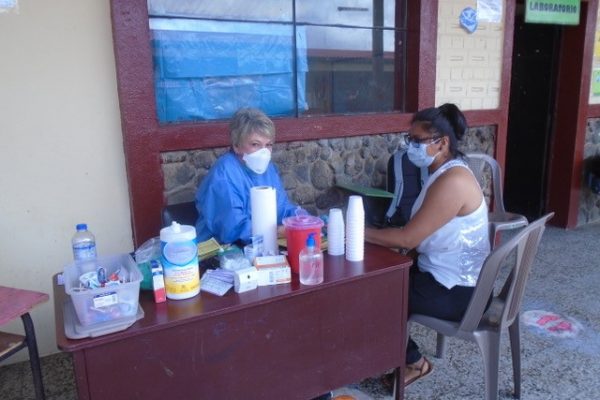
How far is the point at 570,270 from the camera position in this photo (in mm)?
4004

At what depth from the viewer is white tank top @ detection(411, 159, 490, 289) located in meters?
2.15

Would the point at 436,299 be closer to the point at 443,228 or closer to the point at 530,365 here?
the point at 443,228

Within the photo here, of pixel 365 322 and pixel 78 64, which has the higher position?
pixel 78 64

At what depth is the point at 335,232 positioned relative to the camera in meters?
1.96

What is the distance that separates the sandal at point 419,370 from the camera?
245 cm

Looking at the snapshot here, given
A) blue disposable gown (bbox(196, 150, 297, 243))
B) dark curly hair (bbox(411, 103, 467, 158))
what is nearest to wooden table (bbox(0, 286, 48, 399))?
blue disposable gown (bbox(196, 150, 297, 243))

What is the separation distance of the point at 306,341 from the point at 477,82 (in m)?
3.19

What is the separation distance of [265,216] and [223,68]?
1.59 meters

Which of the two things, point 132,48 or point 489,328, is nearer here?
point 489,328

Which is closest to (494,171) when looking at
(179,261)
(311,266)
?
(311,266)

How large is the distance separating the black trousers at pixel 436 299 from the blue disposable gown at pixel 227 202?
0.80 m

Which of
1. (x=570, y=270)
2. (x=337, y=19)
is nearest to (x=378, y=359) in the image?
(x=337, y=19)

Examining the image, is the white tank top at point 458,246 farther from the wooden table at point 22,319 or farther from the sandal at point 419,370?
the wooden table at point 22,319

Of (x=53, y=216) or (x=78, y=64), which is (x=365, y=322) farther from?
(x=78, y=64)
